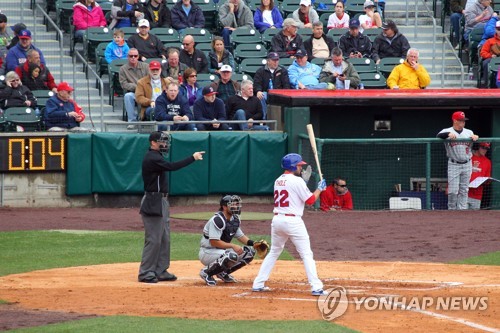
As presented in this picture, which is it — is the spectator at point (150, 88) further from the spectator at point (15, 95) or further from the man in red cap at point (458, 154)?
the man in red cap at point (458, 154)

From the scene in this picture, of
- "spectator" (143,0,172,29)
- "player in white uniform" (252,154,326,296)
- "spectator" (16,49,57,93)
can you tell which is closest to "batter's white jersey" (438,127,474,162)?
"spectator" (143,0,172,29)

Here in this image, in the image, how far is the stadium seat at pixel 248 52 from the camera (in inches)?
969

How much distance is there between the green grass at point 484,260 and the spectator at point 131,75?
8454 mm

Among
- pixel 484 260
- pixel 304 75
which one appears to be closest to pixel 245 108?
pixel 304 75

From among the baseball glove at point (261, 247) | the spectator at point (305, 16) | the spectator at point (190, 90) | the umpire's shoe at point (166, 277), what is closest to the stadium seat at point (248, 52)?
the spectator at point (305, 16)

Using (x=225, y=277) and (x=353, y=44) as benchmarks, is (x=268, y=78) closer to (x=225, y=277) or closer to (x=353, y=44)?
(x=353, y=44)

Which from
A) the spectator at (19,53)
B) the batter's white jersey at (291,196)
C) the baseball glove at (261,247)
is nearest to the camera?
the batter's white jersey at (291,196)

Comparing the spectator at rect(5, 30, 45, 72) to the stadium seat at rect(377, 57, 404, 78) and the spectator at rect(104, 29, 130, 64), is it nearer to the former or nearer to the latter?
the spectator at rect(104, 29, 130, 64)

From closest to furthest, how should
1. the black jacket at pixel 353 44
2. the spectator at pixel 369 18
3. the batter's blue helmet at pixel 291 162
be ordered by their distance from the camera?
the batter's blue helmet at pixel 291 162 → the black jacket at pixel 353 44 → the spectator at pixel 369 18

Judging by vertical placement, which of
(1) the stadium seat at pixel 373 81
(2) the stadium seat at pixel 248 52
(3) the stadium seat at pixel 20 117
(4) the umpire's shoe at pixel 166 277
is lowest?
(4) the umpire's shoe at pixel 166 277

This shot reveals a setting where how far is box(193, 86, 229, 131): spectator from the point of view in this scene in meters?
22.0

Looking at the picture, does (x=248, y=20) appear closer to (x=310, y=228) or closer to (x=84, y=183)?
(x=84, y=183)

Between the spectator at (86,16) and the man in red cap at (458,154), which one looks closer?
the man in red cap at (458,154)

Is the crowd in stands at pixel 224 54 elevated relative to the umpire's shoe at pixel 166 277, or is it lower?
elevated
